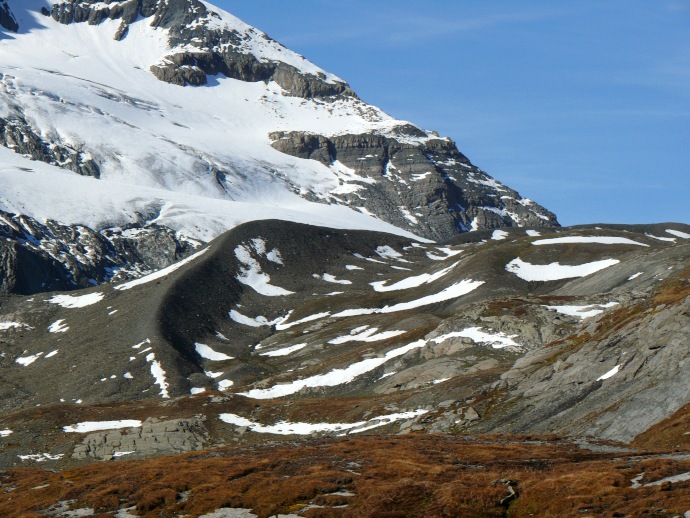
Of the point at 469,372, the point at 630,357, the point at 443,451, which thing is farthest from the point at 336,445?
the point at 469,372

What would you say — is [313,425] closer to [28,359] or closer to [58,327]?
[28,359]

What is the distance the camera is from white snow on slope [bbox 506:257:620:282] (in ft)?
585

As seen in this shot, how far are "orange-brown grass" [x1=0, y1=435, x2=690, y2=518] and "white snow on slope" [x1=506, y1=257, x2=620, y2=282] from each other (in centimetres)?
12607

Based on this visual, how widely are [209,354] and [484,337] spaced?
7310 centimetres

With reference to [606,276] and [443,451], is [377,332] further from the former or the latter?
[443,451]

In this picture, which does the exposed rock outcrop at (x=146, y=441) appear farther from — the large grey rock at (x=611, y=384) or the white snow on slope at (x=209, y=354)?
the white snow on slope at (x=209, y=354)

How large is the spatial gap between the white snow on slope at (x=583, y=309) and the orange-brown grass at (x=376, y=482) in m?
61.1

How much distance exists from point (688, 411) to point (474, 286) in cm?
11579

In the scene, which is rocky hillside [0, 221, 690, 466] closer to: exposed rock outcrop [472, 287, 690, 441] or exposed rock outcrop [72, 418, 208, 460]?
exposed rock outcrop [472, 287, 690, 441]

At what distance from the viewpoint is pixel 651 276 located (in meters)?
130

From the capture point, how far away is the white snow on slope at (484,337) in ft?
362

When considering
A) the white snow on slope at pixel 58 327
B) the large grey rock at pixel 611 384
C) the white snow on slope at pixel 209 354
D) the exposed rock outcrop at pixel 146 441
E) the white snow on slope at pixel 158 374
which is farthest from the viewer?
the white snow on slope at pixel 58 327

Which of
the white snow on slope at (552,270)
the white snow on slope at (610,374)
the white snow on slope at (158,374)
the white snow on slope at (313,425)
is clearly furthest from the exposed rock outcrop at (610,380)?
the white snow on slope at (552,270)

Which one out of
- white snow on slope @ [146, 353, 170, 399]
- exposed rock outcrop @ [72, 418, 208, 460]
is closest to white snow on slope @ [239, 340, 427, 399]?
exposed rock outcrop @ [72, 418, 208, 460]
